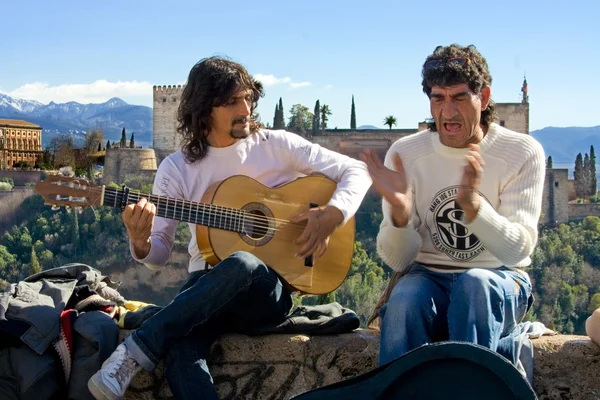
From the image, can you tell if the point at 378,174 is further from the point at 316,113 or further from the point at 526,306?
the point at 316,113

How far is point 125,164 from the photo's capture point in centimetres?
4978

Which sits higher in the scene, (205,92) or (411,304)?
(205,92)

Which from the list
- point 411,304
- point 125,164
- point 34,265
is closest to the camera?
point 411,304

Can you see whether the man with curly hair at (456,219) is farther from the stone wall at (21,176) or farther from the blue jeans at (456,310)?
the stone wall at (21,176)

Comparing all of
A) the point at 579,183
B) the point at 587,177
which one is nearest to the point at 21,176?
the point at 579,183

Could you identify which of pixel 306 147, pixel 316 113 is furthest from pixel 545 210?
pixel 306 147

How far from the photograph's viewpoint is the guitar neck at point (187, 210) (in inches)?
117

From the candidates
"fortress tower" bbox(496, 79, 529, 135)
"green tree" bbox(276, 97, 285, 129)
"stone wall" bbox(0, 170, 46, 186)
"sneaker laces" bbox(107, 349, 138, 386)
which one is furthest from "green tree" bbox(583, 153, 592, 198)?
"sneaker laces" bbox(107, 349, 138, 386)

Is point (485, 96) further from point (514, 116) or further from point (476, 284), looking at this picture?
point (514, 116)

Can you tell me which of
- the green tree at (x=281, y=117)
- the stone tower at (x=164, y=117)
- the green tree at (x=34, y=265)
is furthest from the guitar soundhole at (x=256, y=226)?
the stone tower at (x=164, y=117)

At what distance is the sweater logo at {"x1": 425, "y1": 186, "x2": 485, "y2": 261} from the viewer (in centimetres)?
291

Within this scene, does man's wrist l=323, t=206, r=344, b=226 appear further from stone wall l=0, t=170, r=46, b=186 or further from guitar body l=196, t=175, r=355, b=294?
stone wall l=0, t=170, r=46, b=186

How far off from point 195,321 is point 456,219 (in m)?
0.94

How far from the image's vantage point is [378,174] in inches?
99.4
